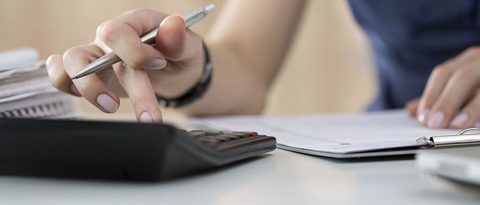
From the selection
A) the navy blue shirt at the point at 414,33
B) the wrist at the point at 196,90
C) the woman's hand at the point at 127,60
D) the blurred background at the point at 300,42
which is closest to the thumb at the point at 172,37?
the woman's hand at the point at 127,60

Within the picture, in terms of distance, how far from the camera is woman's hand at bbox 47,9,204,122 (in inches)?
20.8

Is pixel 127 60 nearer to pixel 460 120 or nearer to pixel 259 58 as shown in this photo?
pixel 460 120

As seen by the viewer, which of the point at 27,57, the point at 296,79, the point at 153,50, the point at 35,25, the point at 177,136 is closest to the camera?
the point at 177,136

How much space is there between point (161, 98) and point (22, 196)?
1.60 feet

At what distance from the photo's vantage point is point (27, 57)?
646 millimetres

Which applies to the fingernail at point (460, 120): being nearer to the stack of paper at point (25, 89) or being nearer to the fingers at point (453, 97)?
the fingers at point (453, 97)

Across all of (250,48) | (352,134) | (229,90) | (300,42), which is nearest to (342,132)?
(352,134)

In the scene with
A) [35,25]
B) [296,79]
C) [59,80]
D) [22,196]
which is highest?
[296,79]

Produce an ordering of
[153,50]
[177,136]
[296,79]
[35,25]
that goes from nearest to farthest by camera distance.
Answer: [177,136]
[153,50]
[35,25]
[296,79]

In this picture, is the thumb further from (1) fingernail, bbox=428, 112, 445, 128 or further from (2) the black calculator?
(1) fingernail, bbox=428, 112, 445, 128

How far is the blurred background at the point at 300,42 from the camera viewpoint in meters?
→ 1.76

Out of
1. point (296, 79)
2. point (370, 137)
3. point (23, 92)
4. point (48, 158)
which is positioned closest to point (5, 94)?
point (23, 92)

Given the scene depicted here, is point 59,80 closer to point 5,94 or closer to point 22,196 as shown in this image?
point 5,94

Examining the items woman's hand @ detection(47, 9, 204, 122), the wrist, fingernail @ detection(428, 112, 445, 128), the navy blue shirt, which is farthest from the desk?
the navy blue shirt
